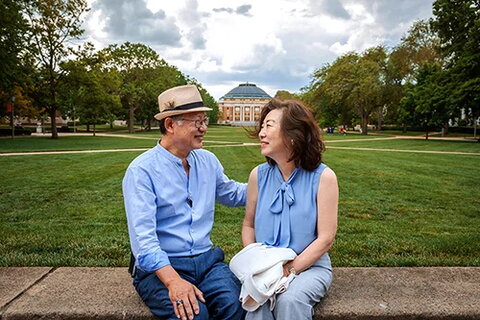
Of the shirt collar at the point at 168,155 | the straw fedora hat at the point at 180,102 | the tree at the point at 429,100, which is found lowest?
the shirt collar at the point at 168,155

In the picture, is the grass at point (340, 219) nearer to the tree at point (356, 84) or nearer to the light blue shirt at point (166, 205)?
the light blue shirt at point (166, 205)

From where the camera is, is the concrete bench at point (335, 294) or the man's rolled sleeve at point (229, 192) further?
the man's rolled sleeve at point (229, 192)

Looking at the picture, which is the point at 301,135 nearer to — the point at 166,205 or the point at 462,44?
the point at 166,205

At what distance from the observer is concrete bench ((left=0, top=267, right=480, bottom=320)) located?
7.47ft

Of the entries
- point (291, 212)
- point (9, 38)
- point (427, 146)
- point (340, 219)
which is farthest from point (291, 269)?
point (9, 38)

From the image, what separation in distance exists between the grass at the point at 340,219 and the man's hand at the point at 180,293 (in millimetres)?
1519

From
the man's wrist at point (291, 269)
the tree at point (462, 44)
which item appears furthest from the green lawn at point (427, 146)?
the man's wrist at point (291, 269)

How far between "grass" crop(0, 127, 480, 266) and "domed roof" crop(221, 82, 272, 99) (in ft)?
469

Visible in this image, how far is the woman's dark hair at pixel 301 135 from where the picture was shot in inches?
95.9

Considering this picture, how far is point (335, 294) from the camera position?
2.50 metres

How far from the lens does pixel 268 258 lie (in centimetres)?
225

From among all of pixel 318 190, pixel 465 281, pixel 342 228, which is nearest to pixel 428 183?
pixel 342 228

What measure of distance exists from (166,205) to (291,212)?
28.3 inches

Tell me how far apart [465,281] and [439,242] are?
6.37 ft
